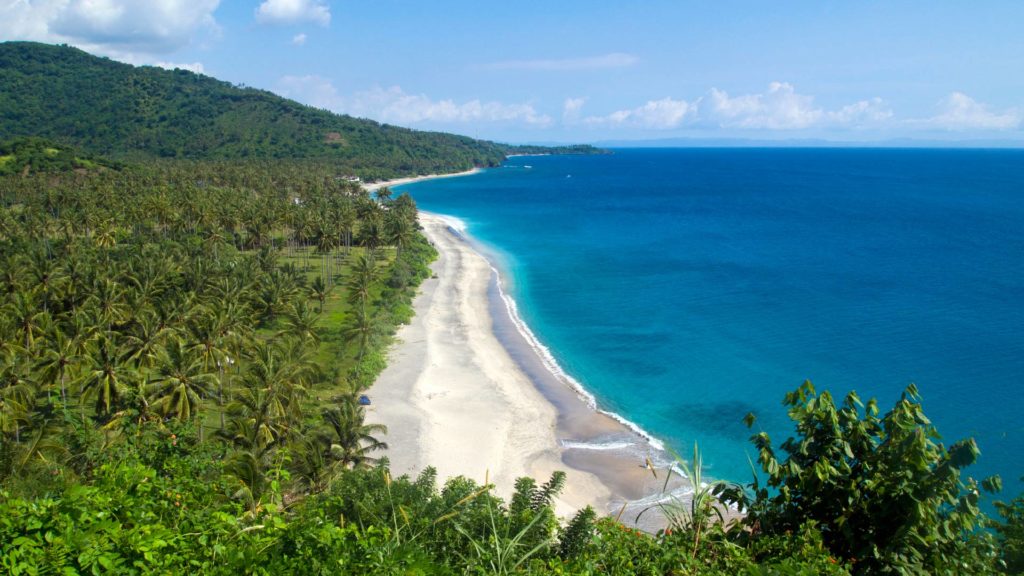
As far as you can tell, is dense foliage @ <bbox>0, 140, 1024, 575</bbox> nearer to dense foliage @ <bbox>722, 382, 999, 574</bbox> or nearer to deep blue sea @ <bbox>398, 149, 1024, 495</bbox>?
dense foliage @ <bbox>722, 382, 999, 574</bbox>

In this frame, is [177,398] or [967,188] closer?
[177,398]

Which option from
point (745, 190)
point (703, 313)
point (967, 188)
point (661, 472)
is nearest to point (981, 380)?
point (703, 313)

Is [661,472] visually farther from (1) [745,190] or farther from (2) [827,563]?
(1) [745,190]

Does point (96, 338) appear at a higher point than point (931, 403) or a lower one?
higher

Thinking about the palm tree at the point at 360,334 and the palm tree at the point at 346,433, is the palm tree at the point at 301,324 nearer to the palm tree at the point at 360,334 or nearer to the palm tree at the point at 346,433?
the palm tree at the point at 360,334

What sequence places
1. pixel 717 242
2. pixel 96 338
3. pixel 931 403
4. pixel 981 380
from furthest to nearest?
pixel 717 242 < pixel 981 380 < pixel 931 403 < pixel 96 338

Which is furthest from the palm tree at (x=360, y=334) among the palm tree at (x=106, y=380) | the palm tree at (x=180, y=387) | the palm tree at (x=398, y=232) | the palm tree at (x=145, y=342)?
the palm tree at (x=398, y=232)
